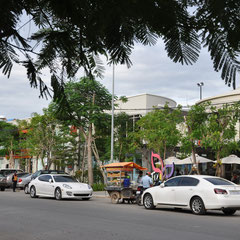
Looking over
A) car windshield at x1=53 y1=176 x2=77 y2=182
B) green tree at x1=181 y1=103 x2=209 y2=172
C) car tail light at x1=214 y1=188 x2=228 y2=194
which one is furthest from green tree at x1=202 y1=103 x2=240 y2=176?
car tail light at x1=214 y1=188 x2=228 y2=194

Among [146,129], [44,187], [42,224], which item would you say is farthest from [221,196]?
[146,129]

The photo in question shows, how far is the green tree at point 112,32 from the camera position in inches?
62.2

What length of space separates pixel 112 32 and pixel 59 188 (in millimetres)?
19867

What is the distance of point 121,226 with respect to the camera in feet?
34.7

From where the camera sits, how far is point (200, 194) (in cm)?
1414

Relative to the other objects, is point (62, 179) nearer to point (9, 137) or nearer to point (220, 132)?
point (220, 132)

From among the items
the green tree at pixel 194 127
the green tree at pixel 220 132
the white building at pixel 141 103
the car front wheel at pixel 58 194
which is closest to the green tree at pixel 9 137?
the white building at pixel 141 103

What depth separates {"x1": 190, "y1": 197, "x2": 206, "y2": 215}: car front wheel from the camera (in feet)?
45.8

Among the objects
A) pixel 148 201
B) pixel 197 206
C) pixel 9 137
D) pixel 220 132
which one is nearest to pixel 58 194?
pixel 148 201

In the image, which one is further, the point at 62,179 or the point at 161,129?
the point at 161,129

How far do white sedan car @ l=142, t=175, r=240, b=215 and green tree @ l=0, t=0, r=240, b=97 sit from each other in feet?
40.5

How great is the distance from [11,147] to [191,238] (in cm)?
4058

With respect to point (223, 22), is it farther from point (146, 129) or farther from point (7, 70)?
point (146, 129)

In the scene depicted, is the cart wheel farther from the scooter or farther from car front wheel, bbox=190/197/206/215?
car front wheel, bbox=190/197/206/215
